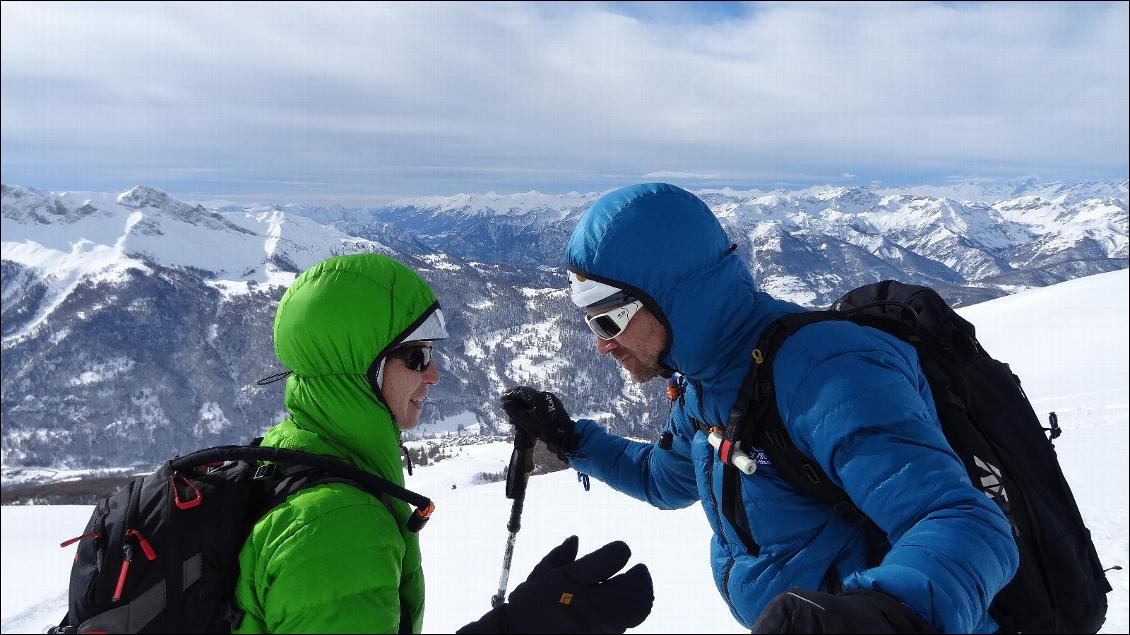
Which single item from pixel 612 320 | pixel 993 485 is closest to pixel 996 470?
pixel 993 485

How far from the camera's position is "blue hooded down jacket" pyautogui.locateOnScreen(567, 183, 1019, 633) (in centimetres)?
183

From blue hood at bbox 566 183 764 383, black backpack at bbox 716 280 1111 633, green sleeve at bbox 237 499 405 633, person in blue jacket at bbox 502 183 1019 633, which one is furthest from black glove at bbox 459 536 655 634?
blue hood at bbox 566 183 764 383

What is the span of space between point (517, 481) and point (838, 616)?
8.06ft

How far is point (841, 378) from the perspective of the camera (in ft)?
7.00

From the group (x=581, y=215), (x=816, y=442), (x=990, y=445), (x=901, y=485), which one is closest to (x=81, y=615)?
(x=581, y=215)

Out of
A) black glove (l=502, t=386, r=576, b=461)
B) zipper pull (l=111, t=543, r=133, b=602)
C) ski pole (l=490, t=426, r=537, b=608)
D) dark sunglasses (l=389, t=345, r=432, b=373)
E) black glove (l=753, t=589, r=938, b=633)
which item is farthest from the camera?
black glove (l=502, t=386, r=576, b=461)

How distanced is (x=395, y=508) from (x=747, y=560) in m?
1.48

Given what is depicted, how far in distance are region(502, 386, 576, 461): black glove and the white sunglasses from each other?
1329 mm

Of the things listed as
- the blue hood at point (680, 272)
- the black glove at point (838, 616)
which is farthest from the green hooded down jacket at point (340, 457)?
the black glove at point (838, 616)

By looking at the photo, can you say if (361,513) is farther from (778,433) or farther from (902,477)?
(902,477)

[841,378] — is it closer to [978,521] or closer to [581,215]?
[978,521]

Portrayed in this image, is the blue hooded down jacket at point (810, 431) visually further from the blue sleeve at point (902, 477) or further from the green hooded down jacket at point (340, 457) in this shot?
the green hooded down jacket at point (340, 457)

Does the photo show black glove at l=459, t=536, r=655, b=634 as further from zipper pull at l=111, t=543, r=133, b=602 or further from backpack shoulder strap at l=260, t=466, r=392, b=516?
zipper pull at l=111, t=543, r=133, b=602

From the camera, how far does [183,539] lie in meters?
2.22
